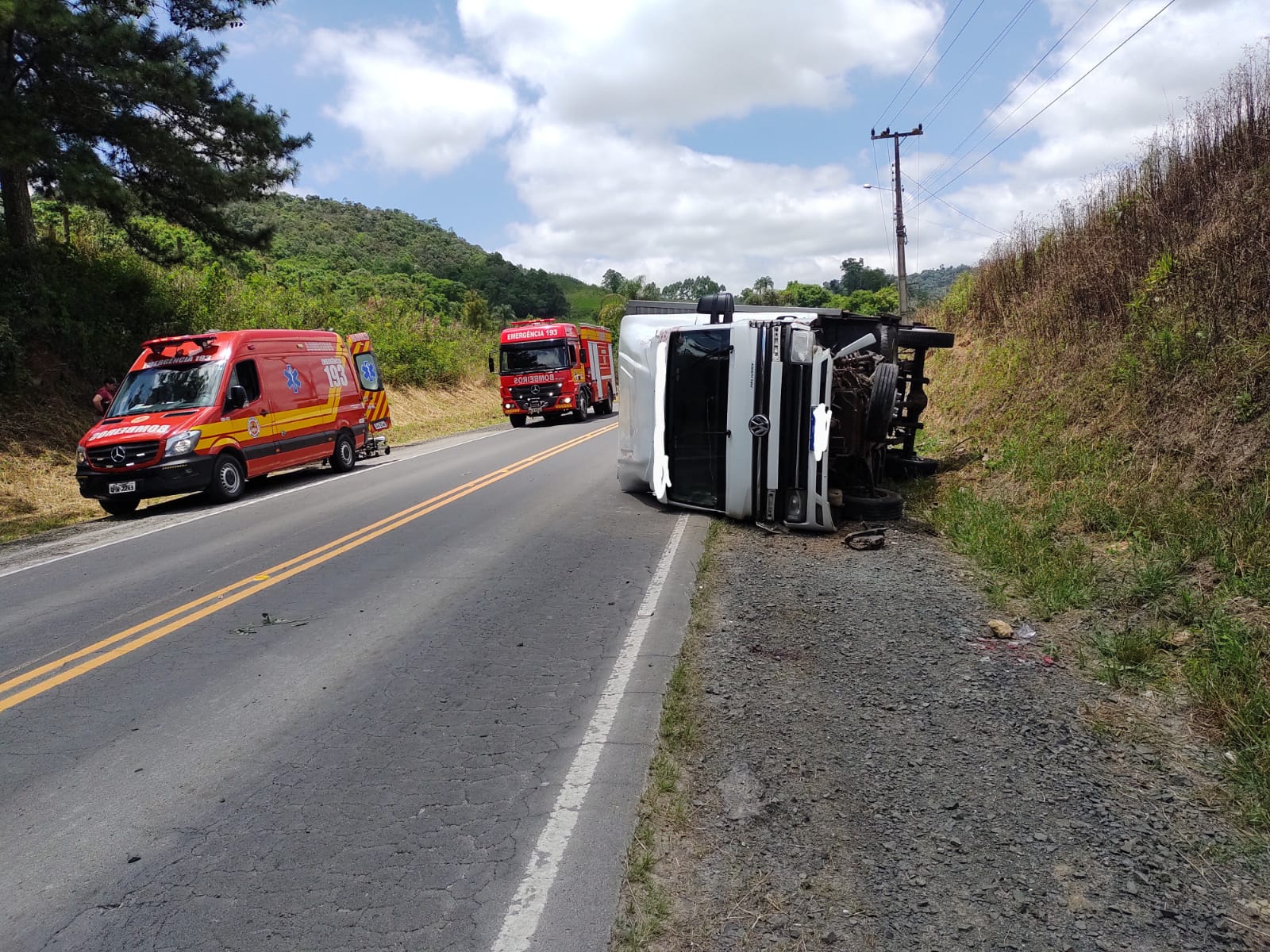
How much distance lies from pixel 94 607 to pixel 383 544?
2730 mm

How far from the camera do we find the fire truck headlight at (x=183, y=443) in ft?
40.3

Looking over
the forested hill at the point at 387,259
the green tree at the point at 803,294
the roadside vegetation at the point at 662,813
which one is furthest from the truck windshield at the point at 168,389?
the green tree at the point at 803,294

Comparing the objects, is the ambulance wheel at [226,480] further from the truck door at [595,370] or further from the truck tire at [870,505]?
the truck door at [595,370]

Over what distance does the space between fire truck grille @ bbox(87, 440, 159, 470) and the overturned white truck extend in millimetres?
6984

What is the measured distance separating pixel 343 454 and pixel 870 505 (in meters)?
11.0

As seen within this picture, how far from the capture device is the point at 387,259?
71375 mm

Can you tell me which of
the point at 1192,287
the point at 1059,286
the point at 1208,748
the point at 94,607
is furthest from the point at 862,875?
the point at 1059,286

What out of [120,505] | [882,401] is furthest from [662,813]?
[120,505]

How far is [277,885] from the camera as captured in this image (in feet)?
10.6

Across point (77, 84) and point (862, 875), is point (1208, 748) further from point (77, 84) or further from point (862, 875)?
point (77, 84)

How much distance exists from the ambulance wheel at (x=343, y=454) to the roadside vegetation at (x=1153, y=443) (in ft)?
35.3

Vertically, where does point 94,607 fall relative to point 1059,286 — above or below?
below

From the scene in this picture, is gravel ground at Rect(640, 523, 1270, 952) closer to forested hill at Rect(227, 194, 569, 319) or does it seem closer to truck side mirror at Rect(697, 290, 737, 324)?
truck side mirror at Rect(697, 290, 737, 324)

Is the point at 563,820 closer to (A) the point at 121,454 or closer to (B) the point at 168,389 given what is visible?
(A) the point at 121,454
